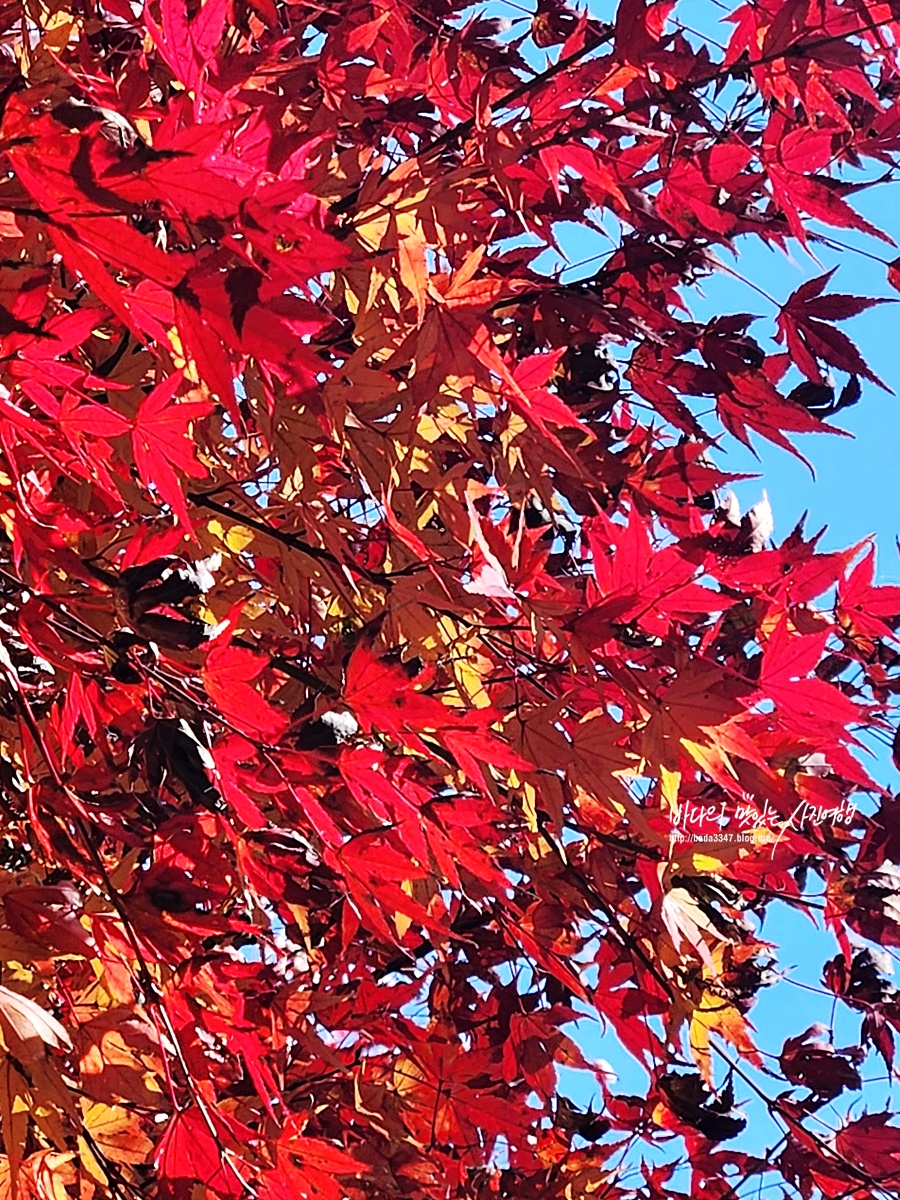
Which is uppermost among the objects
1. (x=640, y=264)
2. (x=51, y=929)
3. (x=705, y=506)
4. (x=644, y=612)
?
(x=640, y=264)

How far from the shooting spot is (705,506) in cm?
135

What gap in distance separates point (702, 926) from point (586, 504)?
0.46 meters

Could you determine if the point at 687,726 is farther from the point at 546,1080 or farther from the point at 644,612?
the point at 546,1080

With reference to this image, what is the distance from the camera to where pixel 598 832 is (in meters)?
1.08

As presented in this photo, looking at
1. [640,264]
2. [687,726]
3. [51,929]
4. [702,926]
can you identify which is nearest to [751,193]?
[640,264]

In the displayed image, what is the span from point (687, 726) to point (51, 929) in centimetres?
51

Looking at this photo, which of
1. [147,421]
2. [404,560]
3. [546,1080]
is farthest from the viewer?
[546,1080]

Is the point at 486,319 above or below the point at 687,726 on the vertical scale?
above

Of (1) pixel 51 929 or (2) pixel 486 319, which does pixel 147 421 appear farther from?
(1) pixel 51 929

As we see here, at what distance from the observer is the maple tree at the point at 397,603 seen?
748 millimetres

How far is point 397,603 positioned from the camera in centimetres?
88

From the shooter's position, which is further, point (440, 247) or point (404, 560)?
point (404, 560)

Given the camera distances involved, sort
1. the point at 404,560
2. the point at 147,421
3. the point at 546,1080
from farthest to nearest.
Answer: the point at 546,1080, the point at 404,560, the point at 147,421

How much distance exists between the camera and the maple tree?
748 mm
